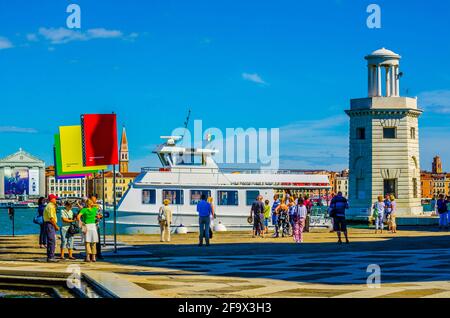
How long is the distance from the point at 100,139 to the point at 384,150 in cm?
2533

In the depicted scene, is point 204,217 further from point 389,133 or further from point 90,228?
point 389,133

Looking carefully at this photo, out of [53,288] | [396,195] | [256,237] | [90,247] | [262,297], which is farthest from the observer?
[396,195]

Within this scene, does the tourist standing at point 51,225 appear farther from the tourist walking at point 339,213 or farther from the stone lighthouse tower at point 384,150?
the stone lighthouse tower at point 384,150

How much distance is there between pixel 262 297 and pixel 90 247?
917 cm

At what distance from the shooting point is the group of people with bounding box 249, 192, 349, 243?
27.1 metres

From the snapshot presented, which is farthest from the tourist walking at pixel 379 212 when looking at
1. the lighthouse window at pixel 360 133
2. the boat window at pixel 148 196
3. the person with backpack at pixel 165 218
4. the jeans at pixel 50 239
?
the jeans at pixel 50 239

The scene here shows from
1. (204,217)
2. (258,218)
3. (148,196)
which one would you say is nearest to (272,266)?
(204,217)

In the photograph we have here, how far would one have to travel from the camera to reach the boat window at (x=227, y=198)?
4534 cm

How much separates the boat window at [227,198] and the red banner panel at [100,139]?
22494mm

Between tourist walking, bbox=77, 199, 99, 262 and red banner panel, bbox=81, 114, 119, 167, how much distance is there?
1.66 metres

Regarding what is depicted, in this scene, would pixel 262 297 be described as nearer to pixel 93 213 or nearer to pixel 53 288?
pixel 53 288
